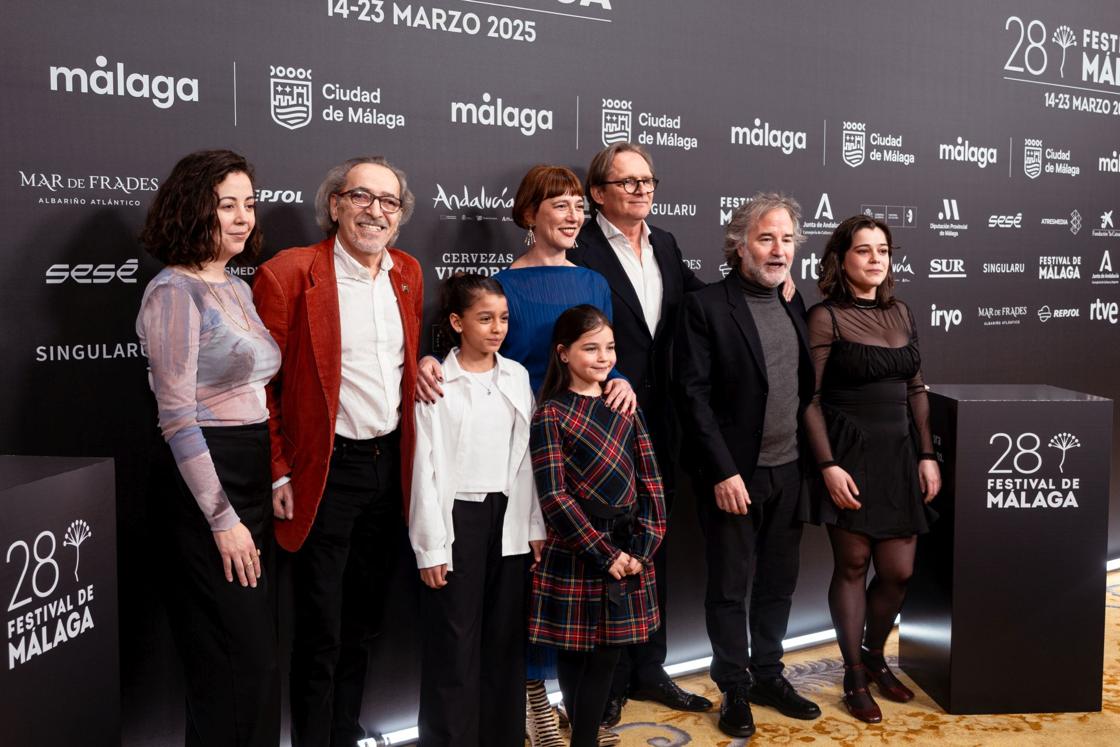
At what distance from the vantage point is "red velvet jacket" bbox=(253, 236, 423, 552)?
2.66m

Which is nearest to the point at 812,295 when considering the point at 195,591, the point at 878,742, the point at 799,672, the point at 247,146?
the point at 799,672

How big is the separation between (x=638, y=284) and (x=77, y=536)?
188 cm

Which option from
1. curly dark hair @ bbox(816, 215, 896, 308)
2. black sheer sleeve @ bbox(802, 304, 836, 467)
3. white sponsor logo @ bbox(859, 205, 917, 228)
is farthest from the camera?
white sponsor logo @ bbox(859, 205, 917, 228)

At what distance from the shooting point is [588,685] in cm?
288

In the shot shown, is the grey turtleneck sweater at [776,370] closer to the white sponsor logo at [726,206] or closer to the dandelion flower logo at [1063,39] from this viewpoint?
the white sponsor logo at [726,206]

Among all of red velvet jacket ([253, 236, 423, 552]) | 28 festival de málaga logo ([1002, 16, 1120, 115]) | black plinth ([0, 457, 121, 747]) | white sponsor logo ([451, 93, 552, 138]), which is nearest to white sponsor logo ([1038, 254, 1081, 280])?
28 festival de málaga logo ([1002, 16, 1120, 115])

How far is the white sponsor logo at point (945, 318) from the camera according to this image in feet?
15.5

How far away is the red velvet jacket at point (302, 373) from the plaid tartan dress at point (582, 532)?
0.56m

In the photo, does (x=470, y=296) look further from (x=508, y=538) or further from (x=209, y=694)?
(x=209, y=694)

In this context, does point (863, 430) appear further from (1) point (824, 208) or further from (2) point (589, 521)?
(1) point (824, 208)

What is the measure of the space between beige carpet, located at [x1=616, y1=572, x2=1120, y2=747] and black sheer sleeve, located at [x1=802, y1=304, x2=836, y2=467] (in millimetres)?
876

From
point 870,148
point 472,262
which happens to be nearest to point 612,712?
point 472,262

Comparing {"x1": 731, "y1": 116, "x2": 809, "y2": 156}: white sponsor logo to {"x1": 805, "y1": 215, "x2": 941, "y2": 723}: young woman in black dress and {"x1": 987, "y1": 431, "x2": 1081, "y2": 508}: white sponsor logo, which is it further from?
{"x1": 987, "y1": 431, "x2": 1081, "y2": 508}: white sponsor logo

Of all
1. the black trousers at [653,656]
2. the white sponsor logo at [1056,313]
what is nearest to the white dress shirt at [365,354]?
the black trousers at [653,656]
